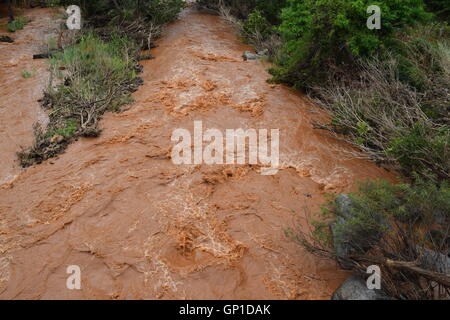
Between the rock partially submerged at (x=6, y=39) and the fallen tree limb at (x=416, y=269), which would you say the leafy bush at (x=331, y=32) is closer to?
the fallen tree limb at (x=416, y=269)

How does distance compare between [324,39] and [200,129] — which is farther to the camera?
[324,39]

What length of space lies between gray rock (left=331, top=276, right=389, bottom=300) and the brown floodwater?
17 cm

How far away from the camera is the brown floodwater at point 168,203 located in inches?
137

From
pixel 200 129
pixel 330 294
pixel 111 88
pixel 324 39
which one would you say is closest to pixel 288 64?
pixel 324 39

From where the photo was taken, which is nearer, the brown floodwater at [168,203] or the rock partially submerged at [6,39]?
the brown floodwater at [168,203]

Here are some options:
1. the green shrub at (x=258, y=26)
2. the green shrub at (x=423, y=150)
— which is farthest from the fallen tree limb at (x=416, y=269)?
the green shrub at (x=258, y=26)

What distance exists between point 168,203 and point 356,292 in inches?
95.8

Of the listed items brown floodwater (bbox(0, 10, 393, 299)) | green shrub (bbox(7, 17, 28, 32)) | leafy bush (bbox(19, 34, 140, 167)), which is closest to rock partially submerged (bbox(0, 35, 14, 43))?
green shrub (bbox(7, 17, 28, 32))

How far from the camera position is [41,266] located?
367 cm

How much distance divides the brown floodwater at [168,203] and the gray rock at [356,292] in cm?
17

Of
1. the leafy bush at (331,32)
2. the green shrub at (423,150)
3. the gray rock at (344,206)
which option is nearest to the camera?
the gray rock at (344,206)
